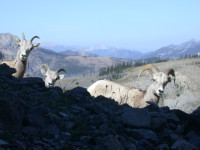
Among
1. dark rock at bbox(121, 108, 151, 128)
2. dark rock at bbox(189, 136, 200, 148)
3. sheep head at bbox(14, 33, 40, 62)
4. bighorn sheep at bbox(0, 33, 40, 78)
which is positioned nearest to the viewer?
dark rock at bbox(189, 136, 200, 148)

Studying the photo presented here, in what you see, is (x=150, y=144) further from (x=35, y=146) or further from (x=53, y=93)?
(x=53, y=93)

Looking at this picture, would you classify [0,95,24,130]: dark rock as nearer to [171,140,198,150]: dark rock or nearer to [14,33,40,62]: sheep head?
[171,140,198,150]: dark rock

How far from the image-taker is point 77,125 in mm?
4520

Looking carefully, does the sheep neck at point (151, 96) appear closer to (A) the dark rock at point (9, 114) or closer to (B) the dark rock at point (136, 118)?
(B) the dark rock at point (136, 118)

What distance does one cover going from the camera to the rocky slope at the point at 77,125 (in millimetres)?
3680

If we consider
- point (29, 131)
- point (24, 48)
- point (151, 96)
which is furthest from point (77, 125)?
point (24, 48)

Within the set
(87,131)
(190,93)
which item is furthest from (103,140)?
(190,93)

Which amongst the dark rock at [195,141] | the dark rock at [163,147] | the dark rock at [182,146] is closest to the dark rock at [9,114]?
the dark rock at [163,147]

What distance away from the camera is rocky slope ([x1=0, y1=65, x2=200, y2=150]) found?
3680 millimetres

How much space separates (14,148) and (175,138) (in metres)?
2.89

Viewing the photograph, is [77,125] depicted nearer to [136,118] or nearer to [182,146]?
[136,118]

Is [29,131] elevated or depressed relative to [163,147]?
elevated

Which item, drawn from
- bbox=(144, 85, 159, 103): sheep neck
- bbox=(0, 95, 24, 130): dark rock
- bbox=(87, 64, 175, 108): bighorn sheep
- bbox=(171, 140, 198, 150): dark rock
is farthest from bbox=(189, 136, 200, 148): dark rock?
bbox=(144, 85, 159, 103): sheep neck

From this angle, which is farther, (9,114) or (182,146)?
(182,146)
